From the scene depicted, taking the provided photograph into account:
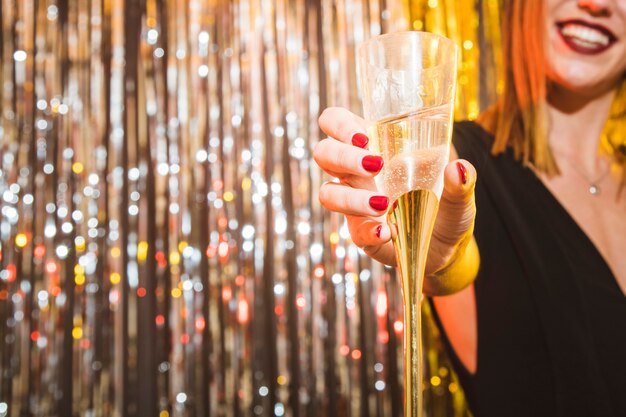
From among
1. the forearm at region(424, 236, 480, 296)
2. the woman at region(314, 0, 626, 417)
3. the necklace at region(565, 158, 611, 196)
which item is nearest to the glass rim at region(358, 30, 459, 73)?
the forearm at region(424, 236, 480, 296)

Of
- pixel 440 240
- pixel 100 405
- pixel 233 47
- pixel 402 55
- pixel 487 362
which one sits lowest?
pixel 100 405

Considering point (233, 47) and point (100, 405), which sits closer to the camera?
point (100, 405)

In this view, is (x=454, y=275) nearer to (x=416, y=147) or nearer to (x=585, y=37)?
(x=416, y=147)

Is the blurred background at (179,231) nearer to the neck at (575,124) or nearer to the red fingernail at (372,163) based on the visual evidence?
the neck at (575,124)

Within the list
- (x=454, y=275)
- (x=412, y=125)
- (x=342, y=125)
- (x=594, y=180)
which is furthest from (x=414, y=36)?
(x=594, y=180)

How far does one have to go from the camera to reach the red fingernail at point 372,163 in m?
0.47

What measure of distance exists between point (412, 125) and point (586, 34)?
0.81 meters

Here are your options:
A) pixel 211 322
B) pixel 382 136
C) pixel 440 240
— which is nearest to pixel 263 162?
pixel 211 322

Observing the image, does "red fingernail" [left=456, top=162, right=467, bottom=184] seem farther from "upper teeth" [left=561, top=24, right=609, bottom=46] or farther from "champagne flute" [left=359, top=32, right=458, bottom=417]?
"upper teeth" [left=561, top=24, right=609, bottom=46]

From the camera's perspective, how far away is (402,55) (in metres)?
0.44

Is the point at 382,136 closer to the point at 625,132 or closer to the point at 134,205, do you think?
the point at 625,132

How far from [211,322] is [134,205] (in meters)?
0.37

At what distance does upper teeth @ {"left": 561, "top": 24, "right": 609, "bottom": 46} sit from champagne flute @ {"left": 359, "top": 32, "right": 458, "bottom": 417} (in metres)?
0.76

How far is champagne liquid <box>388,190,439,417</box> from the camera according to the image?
1.39ft
